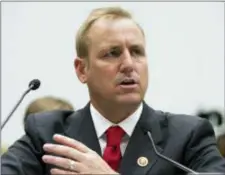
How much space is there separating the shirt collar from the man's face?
0.09 metres

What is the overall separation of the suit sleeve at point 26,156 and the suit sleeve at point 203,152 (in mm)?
619

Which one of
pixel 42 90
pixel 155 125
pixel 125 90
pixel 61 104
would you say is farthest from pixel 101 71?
pixel 42 90

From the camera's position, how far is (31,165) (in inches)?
97.5

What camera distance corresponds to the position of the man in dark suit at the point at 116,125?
241 centimetres

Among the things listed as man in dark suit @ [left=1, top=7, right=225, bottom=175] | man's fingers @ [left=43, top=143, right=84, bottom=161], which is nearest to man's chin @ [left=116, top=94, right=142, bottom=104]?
man in dark suit @ [left=1, top=7, right=225, bottom=175]

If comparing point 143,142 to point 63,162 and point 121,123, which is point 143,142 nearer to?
point 121,123

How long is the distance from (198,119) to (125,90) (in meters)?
0.34

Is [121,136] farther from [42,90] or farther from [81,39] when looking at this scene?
[42,90]

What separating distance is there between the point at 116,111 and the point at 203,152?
0.41 m

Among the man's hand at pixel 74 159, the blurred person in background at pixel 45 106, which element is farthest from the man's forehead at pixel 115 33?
the blurred person in background at pixel 45 106

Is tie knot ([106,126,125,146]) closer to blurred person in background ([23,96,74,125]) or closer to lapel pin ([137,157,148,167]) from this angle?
lapel pin ([137,157,148,167])

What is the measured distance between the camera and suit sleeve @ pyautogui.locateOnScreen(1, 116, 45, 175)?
2422mm

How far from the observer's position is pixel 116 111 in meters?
2.56

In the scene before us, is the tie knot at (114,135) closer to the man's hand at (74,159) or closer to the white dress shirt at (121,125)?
the white dress shirt at (121,125)
